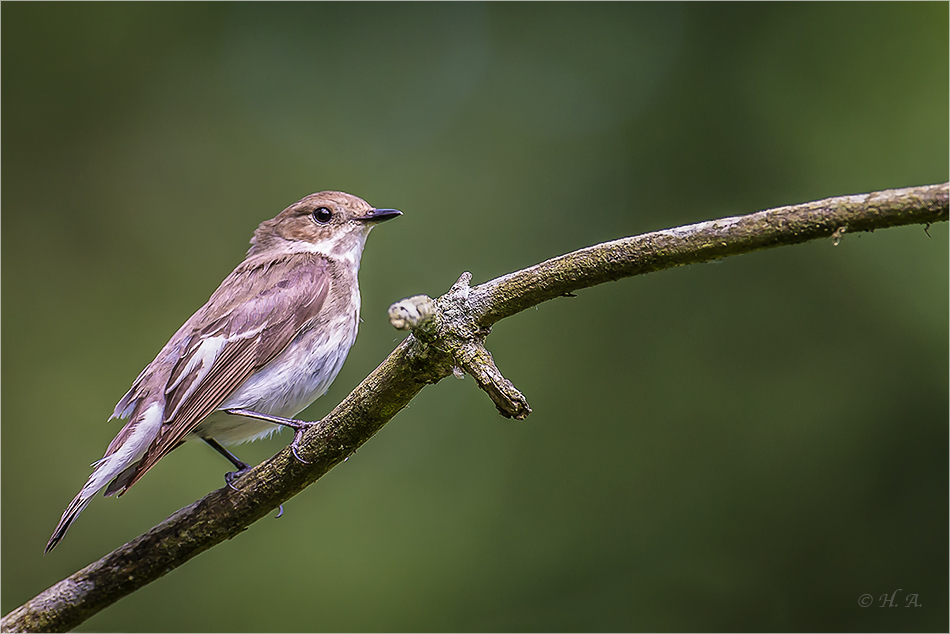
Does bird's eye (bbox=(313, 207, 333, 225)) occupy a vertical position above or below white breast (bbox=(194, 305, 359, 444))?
above

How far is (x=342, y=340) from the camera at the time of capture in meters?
3.93

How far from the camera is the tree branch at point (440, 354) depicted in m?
1.90

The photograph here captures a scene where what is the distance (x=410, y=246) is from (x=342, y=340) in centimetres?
411

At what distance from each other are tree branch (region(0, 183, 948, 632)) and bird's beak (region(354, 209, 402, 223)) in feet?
6.69

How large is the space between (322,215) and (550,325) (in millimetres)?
3103

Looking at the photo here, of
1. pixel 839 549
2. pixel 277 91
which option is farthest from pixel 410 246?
pixel 839 549

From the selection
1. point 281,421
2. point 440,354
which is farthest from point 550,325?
point 440,354

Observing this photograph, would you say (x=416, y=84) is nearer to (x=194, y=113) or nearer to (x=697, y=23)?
(x=194, y=113)

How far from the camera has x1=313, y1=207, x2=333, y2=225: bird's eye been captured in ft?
15.6

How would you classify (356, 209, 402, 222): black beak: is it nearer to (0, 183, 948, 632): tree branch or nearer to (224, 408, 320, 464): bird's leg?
(224, 408, 320, 464): bird's leg

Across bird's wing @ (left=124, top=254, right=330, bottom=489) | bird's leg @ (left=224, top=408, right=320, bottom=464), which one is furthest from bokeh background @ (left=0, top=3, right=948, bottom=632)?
bird's leg @ (left=224, top=408, right=320, bottom=464)

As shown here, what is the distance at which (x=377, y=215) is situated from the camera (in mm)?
4676

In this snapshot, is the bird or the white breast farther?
the white breast

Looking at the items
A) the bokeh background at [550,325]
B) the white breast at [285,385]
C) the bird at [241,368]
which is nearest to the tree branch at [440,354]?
the bird at [241,368]
